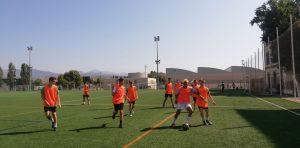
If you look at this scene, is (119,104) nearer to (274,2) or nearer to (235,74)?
(274,2)

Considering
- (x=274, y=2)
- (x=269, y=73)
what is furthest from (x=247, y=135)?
(x=274, y=2)

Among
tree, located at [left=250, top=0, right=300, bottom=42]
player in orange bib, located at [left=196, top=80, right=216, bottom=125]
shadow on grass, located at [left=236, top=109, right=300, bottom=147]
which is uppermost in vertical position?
tree, located at [left=250, top=0, right=300, bottom=42]

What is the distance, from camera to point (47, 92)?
1246 centimetres

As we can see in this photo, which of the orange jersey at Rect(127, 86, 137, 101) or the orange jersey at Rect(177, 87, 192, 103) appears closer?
the orange jersey at Rect(177, 87, 192, 103)

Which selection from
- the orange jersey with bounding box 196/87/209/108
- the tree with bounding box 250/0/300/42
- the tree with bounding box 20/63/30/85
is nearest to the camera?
the orange jersey with bounding box 196/87/209/108

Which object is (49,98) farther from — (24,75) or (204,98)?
(24,75)

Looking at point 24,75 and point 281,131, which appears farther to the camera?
point 24,75

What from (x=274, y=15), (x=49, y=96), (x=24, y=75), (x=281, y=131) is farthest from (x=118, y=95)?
(x=24, y=75)

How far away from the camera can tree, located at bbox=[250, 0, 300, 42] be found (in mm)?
54166

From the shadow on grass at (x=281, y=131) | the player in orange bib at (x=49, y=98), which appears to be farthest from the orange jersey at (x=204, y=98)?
the player in orange bib at (x=49, y=98)

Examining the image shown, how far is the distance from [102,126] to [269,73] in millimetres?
39526

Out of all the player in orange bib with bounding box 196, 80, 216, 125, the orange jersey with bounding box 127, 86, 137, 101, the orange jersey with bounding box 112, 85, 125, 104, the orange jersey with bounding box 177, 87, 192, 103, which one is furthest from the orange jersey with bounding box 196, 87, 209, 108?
the orange jersey with bounding box 127, 86, 137, 101

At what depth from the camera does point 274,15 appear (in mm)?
55969

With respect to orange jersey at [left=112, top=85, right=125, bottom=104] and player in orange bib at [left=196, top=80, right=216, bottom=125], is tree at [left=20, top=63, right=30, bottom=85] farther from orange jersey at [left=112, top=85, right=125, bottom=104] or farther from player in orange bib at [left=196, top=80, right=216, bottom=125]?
player in orange bib at [left=196, top=80, right=216, bottom=125]
